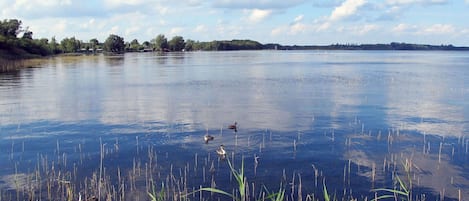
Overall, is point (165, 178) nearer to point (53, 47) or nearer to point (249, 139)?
point (249, 139)

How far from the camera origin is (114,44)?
187 metres

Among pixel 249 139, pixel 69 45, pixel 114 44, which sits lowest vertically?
pixel 249 139

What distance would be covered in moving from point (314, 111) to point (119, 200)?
15.4m

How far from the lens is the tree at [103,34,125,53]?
186m

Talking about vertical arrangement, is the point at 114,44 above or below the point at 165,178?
above

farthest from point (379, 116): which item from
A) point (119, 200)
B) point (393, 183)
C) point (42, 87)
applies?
point (42, 87)

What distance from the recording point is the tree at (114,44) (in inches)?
7318

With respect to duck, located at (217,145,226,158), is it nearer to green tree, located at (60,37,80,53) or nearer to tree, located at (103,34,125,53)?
green tree, located at (60,37,80,53)

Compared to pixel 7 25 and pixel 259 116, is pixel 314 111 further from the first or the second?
pixel 7 25

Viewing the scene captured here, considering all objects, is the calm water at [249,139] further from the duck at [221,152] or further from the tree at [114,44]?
the tree at [114,44]

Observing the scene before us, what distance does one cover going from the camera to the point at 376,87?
3691 cm

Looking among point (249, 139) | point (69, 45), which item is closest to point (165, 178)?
point (249, 139)

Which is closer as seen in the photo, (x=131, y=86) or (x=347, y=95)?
(x=347, y=95)

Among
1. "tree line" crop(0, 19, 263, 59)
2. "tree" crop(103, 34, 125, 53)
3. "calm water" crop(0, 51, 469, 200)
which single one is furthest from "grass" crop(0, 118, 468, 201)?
"tree" crop(103, 34, 125, 53)
